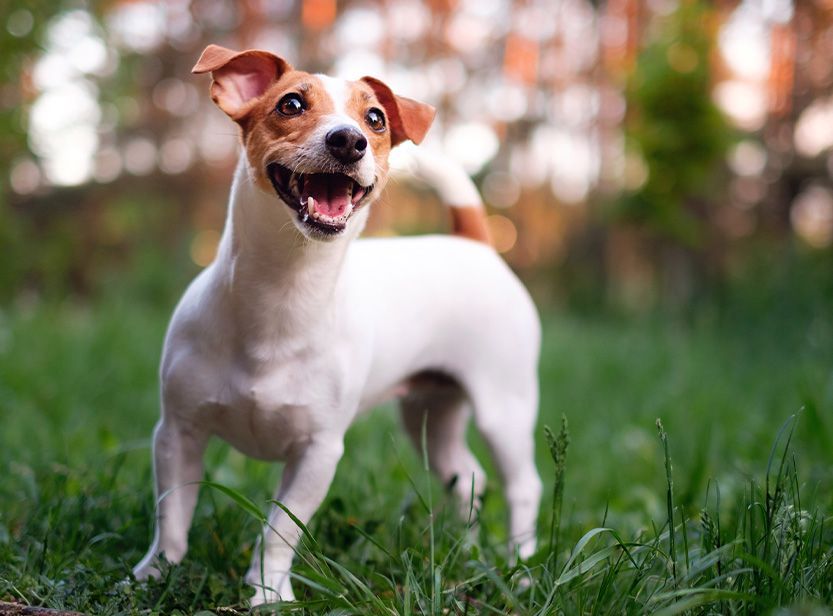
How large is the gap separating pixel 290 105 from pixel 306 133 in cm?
13

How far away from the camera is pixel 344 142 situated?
1987mm

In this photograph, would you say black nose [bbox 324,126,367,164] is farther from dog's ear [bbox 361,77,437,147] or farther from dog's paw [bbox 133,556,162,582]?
dog's paw [bbox 133,556,162,582]

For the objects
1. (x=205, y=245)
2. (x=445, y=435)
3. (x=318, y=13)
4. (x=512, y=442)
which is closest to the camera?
(x=512, y=442)

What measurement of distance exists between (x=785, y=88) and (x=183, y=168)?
975cm

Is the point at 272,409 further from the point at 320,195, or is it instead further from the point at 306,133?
the point at 306,133

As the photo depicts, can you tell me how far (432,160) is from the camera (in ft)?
11.3

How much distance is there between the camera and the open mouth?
2.02 meters

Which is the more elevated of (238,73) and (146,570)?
(238,73)

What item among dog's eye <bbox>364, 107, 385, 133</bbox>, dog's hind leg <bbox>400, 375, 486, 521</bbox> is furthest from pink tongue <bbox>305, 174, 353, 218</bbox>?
dog's hind leg <bbox>400, 375, 486, 521</bbox>

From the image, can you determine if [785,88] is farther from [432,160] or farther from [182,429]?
[182,429]

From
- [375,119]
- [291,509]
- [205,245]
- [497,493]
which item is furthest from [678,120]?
[291,509]

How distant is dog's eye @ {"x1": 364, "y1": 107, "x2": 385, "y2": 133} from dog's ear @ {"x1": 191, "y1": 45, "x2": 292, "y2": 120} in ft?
0.87

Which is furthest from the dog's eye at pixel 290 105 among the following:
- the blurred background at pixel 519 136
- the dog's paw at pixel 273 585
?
the blurred background at pixel 519 136

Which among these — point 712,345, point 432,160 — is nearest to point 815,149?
point 712,345
